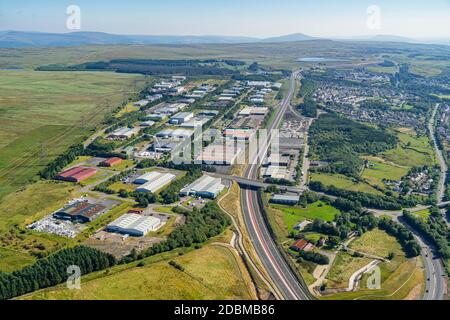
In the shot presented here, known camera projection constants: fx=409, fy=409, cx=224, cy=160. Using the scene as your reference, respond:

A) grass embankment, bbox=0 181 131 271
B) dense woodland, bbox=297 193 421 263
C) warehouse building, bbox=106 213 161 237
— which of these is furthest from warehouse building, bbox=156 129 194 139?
dense woodland, bbox=297 193 421 263

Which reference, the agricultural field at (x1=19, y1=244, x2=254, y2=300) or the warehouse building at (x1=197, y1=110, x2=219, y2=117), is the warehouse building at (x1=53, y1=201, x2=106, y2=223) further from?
the warehouse building at (x1=197, y1=110, x2=219, y2=117)

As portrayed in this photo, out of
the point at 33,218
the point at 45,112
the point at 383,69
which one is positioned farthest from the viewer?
the point at 383,69

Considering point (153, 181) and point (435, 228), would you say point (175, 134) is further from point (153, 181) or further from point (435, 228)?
point (435, 228)

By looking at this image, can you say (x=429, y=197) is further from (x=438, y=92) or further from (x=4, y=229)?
(x=438, y=92)

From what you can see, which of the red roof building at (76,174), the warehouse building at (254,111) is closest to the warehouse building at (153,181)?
the red roof building at (76,174)

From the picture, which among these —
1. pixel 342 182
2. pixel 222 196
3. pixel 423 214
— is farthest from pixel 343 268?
pixel 342 182

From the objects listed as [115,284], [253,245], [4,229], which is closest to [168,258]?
[115,284]

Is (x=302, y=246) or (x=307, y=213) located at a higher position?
(x=307, y=213)
